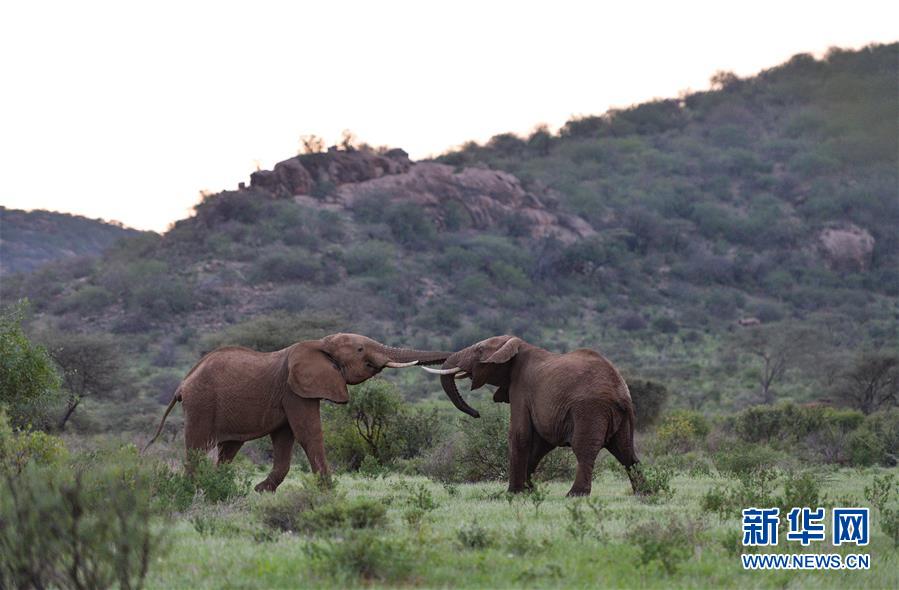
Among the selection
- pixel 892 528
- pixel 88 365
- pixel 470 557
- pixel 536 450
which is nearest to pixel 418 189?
pixel 88 365

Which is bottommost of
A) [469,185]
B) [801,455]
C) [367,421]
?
[801,455]

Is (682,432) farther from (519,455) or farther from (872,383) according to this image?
(519,455)

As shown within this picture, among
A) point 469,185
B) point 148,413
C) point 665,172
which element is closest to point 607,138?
point 665,172

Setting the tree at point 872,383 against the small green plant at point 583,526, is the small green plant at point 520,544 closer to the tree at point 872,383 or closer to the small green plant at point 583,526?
the small green plant at point 583,526

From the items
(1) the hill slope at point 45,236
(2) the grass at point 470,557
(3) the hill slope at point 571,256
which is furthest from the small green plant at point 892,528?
(1) the hill slope at point 45,236

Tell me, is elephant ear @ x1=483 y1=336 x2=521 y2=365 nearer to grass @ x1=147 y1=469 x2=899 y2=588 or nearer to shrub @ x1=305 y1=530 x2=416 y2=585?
grass @ x1=147 y1=469 x2=899 y2=588

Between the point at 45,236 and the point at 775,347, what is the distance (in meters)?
87.7

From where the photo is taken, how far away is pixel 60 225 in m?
124

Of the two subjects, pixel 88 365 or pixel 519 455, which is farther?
pixel 88 365

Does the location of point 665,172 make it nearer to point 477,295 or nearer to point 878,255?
point 878,255

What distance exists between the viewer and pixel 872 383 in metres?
37.7

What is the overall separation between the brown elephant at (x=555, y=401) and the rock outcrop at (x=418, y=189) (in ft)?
213

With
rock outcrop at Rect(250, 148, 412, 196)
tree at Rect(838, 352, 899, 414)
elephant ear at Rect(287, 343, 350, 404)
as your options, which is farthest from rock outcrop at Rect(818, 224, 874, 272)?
elephant ear at Rect(287, 343, 350, 404)

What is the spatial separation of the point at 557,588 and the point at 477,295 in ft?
203
